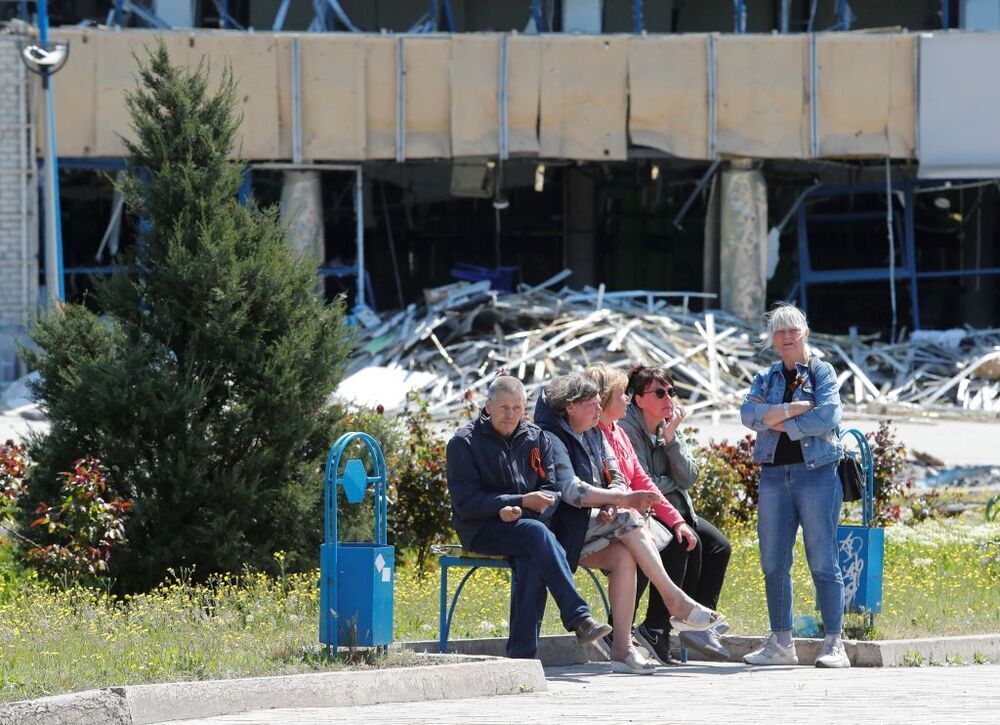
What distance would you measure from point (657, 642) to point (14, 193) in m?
19.8

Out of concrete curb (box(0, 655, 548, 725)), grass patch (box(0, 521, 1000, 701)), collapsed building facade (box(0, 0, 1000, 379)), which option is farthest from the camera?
collapsed building facade (box(0, 0, 1000, 379))

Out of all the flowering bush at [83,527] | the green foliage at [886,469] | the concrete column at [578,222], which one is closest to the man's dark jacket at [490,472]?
the flowering bush at [83,527]

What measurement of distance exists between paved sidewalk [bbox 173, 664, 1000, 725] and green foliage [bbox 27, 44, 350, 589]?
304 cm

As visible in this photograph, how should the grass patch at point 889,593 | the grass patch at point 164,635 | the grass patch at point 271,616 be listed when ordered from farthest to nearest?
the grass patch at point 889,593 < the grass patch at point 271,616 < the grass patch at point 164,635

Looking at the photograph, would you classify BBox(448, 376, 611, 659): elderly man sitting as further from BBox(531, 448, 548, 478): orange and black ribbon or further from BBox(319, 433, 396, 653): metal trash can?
BBox(319, 433, 396, 653): metal trash can

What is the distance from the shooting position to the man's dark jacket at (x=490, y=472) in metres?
9.07

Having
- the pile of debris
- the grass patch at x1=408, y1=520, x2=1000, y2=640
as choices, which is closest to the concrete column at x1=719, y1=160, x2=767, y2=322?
the pile of debris

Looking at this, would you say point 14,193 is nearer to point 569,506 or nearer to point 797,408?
point 569,506

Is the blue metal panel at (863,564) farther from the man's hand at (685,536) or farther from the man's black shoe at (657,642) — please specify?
the man's black shoe at (657,642)

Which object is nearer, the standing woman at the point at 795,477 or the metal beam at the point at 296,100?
the standing woman at the point at 795,477

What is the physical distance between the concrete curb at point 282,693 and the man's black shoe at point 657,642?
4.14 feet

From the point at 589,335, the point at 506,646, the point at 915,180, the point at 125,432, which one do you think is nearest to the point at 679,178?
the point at 915,180

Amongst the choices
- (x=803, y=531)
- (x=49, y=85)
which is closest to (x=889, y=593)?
(x=803, y=531)

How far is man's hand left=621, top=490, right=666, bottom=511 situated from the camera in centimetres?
926
